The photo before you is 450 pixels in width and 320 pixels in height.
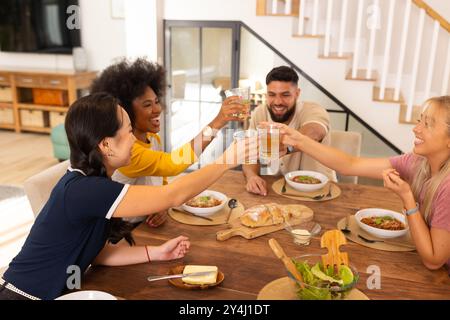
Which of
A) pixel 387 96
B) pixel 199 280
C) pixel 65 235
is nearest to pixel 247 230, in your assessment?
pixel 199 280

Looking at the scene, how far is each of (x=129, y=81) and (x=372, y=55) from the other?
2.35 meters

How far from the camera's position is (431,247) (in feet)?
4.64

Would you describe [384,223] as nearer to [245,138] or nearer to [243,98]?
[245,138]

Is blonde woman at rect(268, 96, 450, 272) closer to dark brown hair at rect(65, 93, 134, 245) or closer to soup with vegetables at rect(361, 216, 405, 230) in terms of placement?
soup with vegetables at rect(361, 216, 405, 230)

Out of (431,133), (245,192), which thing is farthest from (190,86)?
(431,133)

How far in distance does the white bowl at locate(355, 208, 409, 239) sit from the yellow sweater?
2.53 feet

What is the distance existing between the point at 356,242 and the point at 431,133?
46 centimetres

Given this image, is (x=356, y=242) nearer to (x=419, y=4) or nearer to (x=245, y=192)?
(x=245, y=192)

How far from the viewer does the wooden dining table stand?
1249 millimetres

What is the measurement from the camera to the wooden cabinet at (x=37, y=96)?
18.9ft

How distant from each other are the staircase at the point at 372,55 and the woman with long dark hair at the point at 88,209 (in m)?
2.63

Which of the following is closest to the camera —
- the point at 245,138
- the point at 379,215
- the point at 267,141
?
the point at 245,138

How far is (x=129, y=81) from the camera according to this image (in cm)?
212

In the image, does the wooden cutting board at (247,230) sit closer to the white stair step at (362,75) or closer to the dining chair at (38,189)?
the dining chair at (38,189)
